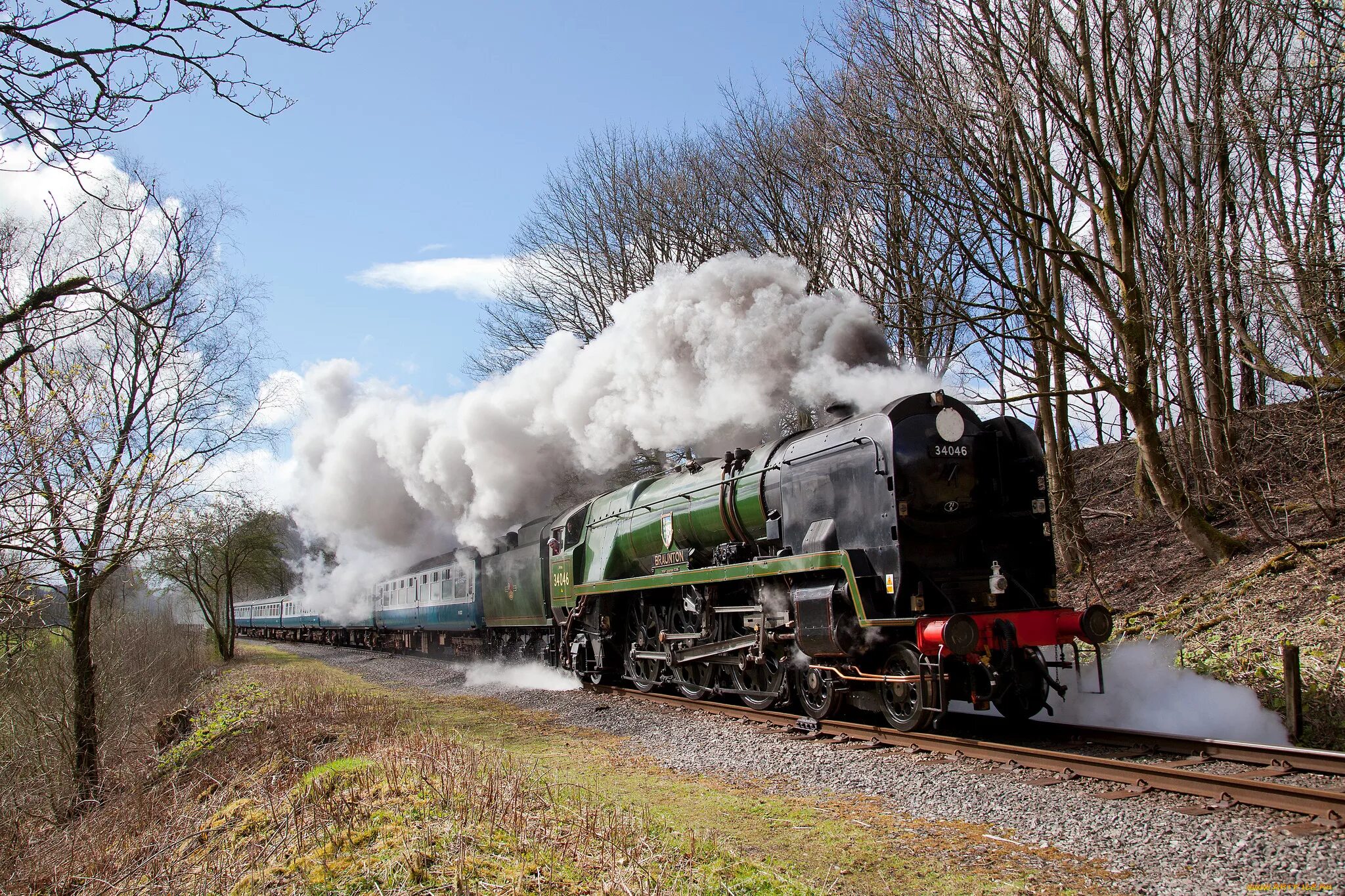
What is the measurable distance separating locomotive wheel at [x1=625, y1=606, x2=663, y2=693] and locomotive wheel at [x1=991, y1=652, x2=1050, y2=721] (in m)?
5.33

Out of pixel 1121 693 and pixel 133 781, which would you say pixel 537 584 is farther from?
pixel 1121 693

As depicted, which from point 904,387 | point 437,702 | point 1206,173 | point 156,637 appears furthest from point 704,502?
point 156,637

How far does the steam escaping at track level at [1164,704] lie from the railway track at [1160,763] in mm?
650

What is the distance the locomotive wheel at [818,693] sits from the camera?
909 cm

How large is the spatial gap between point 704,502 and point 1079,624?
188 inches

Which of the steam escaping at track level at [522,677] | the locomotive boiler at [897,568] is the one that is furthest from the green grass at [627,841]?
the steam escaping at track level at [522,677]

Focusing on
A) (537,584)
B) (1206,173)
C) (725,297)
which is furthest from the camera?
(537,584)

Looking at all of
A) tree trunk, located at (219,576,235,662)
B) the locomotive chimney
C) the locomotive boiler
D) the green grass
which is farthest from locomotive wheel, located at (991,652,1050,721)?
tree trunk, located at (219,576,235,662)

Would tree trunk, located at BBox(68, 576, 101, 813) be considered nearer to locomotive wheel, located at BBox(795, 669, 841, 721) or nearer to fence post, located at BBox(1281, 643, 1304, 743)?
locomotive wheel, located at BBox(795, 669, 841, 721)

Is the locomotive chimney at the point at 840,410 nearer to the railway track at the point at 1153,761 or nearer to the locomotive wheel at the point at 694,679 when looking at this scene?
the railway track at the point at 1153,761

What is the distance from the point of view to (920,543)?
8.33 meters

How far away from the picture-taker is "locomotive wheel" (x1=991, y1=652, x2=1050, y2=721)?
8.46 m

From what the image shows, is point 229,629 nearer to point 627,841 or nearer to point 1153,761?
point 627,841

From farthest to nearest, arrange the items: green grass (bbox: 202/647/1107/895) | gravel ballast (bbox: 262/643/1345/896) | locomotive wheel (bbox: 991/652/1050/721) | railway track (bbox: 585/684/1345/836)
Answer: locomotive wheel (bbox: 991/652/1050/721)
railway track (bbox: 585/684/1345/836)
green grass (bbox: 202/647/1107/895)
gravel ballast (bbox: 262/643/1345/896)
